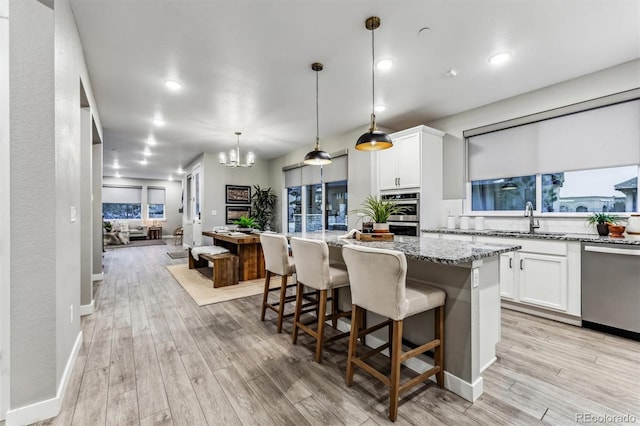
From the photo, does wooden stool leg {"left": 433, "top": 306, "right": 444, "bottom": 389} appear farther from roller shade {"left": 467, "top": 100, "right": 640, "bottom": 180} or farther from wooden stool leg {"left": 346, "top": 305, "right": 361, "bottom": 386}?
roller shade {"left": 467, "top": 100, "right": 640, "bottom": 180}

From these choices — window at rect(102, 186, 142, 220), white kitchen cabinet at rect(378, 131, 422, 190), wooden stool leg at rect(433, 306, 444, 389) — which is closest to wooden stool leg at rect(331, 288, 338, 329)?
wooden stool leg at rect(433, 306, 444, 389)

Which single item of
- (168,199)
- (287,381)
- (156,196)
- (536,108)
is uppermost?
(536,108)

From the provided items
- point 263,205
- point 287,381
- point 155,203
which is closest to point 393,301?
point 287,381

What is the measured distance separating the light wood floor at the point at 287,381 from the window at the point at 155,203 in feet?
35.1

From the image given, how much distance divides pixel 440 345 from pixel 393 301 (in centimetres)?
54

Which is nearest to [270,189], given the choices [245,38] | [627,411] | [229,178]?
[229,178]

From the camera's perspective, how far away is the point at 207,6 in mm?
2123

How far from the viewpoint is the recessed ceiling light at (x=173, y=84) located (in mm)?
3330

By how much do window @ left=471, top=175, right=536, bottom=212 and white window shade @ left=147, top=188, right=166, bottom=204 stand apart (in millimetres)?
12557

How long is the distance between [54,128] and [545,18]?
3601mm

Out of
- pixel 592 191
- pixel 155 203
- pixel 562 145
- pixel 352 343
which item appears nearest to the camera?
pixel 352 343

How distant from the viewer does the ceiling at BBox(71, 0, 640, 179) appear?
7.14 feet

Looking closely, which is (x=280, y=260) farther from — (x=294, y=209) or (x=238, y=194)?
(x=238, y=194)

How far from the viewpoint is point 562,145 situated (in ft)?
11.0
